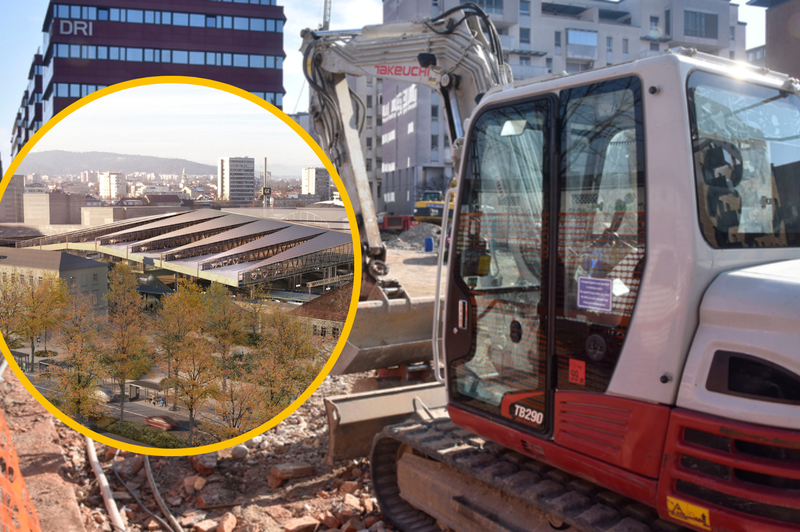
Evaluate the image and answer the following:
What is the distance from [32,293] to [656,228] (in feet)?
11.2

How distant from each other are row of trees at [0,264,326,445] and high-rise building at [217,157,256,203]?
60cm

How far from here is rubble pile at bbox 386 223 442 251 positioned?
2916 centimetres

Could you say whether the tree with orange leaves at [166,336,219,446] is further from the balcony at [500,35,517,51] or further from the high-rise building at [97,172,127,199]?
the balcony at [500,35,517,51]

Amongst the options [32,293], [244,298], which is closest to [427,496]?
[244,298]

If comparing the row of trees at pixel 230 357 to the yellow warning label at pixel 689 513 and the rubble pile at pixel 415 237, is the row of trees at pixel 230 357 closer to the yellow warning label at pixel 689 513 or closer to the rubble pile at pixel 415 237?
the yellow warning label at pixel 689 513

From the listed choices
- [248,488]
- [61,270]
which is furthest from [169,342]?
[248,488]

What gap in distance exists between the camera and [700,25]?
57.5 metres

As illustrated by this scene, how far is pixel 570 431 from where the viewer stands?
130 inches

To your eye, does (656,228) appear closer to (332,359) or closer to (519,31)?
(332,359)

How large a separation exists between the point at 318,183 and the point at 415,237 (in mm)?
26449

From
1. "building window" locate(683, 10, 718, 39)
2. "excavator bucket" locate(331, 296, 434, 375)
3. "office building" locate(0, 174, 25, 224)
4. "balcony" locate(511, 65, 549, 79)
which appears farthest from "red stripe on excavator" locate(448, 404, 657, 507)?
"building window" locate(683, 10, 718, 39)

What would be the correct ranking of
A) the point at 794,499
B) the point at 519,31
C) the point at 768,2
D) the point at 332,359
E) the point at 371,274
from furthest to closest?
the point at 519,31 < the point at 768,2 < the point at 371,274 < the point at 332,359 < the point at 794,499

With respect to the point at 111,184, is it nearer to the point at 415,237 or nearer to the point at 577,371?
the point at 577,371

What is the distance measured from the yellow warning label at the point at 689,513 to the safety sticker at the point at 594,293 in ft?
2.92
